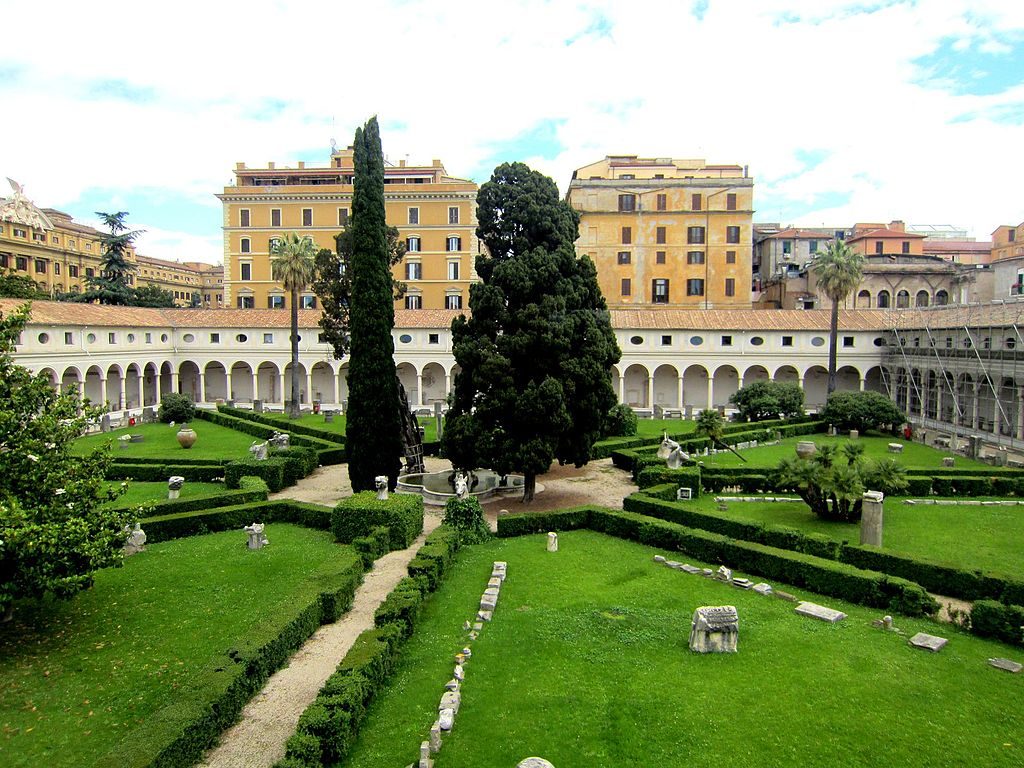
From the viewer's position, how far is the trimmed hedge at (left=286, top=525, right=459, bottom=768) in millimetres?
9274

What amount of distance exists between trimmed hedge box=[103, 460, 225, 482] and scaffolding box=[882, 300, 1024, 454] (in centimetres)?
3321

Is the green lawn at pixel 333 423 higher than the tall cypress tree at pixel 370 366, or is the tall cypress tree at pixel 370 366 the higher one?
the tall cypress tree at pixel 370 366

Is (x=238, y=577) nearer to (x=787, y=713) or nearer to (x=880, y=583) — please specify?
(x=787, y=713)

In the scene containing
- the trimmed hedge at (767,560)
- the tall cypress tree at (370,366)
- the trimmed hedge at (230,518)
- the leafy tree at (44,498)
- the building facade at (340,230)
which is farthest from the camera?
the building facade at (340,230)

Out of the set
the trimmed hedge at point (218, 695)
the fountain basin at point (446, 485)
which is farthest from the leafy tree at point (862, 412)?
the trimmed hedge at point (218, 695)

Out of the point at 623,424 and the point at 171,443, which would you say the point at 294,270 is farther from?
the point at 623,424

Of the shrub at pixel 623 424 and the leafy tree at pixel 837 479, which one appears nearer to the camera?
the leafy tree at pixel 837 479

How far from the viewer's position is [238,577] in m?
17.1

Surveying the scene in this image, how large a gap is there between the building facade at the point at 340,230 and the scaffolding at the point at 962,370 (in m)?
35.5

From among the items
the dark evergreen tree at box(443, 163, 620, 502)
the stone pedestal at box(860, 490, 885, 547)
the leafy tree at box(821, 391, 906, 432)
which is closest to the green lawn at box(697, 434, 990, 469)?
the leafy tree at box(821, 391, 906, 432)

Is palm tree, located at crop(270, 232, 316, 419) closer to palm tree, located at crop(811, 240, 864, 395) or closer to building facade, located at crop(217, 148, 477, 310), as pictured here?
building facade, located at crop(217, 148, 477, 310)

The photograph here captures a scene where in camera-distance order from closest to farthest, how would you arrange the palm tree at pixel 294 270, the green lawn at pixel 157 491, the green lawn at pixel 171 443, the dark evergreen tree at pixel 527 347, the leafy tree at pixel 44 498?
the leafy tree at pixel 44 498, the dark evergreen tree at pixel 527 347, the green lawn at pixel 157 491, the green lawn at pixel 171 443, the palm tree at pixel 294 270

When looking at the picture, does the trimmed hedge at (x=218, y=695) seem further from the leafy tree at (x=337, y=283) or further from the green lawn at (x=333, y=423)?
the leafy tree at (x=337, y=283)

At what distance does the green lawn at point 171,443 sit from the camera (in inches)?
1291
